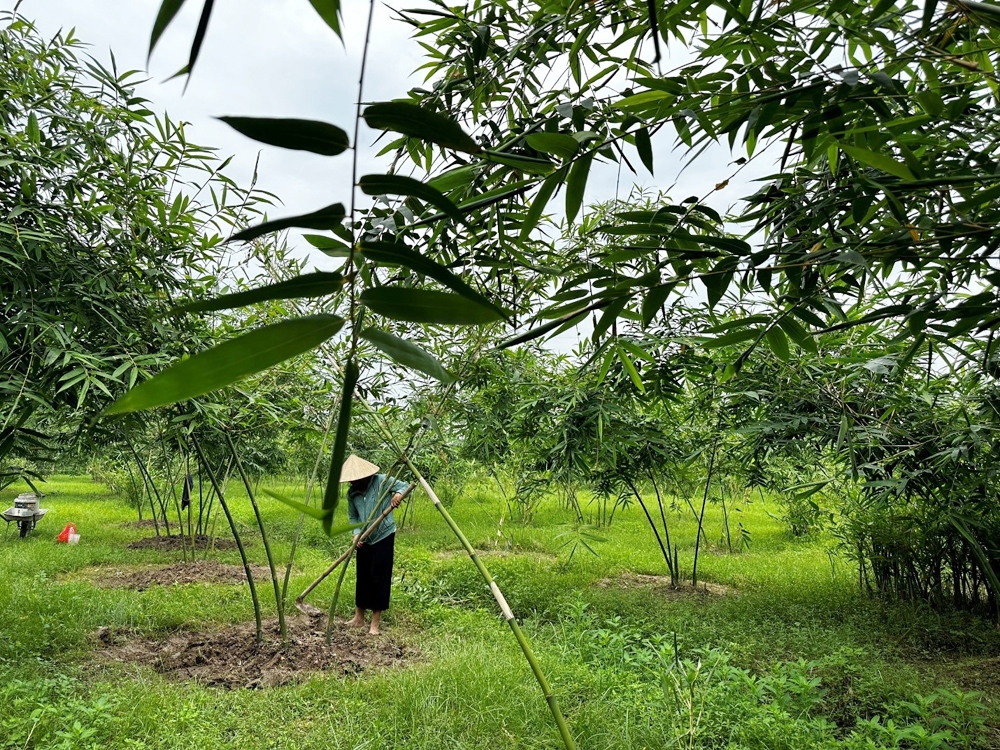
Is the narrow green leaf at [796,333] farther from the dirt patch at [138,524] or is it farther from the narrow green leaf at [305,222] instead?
the dirt patch at [138,524]

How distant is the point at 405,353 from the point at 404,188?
0.26 ft

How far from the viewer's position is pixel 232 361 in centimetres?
23

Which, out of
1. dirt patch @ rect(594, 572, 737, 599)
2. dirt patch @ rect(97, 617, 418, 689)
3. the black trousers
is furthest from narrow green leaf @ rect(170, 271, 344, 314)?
dirt patch @ rect(594, 572, 737, 599)

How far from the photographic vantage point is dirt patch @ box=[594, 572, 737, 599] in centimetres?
482

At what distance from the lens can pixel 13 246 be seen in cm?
190

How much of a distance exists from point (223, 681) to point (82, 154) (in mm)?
2251

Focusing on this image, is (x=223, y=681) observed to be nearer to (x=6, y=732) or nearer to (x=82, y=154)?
(x=6, y=732)

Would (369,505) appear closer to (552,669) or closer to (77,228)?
(552,669)

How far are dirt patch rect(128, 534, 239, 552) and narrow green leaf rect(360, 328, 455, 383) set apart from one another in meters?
7.24

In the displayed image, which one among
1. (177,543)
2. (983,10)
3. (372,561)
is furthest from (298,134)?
(177,543)

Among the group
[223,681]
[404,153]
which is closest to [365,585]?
[223,681]

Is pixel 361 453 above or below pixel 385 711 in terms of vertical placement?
above

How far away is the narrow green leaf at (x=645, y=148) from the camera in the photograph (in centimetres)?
64

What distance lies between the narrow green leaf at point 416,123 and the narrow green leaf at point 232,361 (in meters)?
0.10
